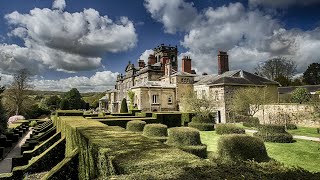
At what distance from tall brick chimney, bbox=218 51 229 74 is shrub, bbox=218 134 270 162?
26564mm

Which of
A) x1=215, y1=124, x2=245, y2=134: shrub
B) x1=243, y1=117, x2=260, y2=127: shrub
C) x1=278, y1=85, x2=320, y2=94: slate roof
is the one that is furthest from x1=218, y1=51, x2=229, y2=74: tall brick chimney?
x1=278, y1=85, x2=320, y2=94: slate roof

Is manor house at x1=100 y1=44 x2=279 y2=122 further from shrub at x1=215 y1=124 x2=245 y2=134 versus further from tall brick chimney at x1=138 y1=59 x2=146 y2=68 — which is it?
shrub at x1=215 y1=124 x2=245 y2=134

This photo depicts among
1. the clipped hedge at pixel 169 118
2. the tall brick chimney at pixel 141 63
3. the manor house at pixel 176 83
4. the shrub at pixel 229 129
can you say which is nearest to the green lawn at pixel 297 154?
the shrub at pixel 229 129

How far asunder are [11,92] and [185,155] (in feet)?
160

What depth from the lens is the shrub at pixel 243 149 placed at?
33.5ft

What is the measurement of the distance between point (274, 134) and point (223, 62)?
2110 cm

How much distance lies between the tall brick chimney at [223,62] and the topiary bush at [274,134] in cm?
1981

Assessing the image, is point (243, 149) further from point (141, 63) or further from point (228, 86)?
point (141, 63)

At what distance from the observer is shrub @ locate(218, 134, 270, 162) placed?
10211 mm

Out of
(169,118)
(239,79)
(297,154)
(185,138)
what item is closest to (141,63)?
(239,79)

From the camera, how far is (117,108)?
187 feet

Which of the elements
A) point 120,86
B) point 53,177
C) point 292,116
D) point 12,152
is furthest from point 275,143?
point 120,86

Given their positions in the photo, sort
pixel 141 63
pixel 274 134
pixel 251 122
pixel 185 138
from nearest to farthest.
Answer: pixel 185 138
pixel 274 134
pixel 251 122
pixel 141 63

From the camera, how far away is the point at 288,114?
82.9 ft
